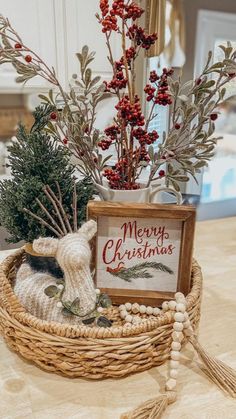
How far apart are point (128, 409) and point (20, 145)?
1.60 ft

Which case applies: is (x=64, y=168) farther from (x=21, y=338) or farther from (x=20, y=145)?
(x=21, y=338)

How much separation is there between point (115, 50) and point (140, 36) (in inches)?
83.9

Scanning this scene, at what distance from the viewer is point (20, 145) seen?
68 cm

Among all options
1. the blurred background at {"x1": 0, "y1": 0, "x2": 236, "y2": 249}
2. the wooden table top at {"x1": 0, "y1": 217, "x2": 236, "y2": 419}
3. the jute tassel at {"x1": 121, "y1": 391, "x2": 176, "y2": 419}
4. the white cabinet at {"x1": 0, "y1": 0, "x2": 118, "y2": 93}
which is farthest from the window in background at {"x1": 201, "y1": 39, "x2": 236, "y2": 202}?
the jute tassel at {"x1": 121, "y1": 391, "x2": 176, "y2": 419}

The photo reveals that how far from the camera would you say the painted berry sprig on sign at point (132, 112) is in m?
0.63

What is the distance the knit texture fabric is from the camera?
0.55 metres

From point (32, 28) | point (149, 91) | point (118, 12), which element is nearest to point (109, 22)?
point (118, 12)

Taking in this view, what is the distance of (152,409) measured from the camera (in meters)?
0.48

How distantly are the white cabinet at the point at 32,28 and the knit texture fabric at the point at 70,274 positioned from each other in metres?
1.88

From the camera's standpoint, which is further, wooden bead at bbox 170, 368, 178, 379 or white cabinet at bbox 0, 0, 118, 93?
white cabinet at bbox 0, 0, 118, 93

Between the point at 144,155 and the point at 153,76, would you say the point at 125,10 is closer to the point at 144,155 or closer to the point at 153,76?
the point at 153,76

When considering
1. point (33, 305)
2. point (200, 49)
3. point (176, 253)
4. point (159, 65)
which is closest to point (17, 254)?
point (33, 305)

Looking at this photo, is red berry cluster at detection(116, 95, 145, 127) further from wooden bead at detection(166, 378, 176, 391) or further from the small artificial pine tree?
wooden bead at detection(166, 378, 176, 391)

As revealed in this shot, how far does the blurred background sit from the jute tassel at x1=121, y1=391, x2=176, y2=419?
4.82 feet
